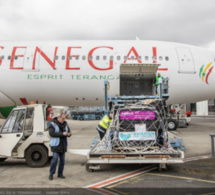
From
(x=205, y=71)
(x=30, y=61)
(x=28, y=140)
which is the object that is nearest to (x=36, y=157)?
(x=28, y=140)

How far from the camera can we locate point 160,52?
14.0 meters

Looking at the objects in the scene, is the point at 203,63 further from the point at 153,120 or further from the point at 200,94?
the point at 153,120

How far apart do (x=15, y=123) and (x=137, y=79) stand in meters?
6.94

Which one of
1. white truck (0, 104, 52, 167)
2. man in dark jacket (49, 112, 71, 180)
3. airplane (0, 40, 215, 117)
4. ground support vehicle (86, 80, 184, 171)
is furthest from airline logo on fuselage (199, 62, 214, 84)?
man in dark jacket (49, 112, 71, 180)

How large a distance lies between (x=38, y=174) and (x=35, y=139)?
1123 mm

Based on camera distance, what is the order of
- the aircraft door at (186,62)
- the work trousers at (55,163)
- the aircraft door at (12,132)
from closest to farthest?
the work trousers at (55,163) < the aircraft door at (12,132) < the aircraft door at (186,62)

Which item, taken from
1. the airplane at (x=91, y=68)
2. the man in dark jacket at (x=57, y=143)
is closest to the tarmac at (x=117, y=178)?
the man in dark jacket at (x=57, y=143)

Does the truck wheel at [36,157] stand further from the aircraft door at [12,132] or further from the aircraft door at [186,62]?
the aircraft door at [186,62]

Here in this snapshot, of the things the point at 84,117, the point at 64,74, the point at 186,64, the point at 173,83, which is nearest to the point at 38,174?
the point at 64,74

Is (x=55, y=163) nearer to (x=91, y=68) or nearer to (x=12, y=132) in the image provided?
(x=12, y=132)

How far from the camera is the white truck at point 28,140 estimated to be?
6.93 meters

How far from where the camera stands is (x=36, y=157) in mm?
7055

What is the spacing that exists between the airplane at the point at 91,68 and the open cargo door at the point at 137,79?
1.13 feet

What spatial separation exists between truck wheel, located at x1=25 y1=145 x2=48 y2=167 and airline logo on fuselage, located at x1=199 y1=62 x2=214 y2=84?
1033cm
